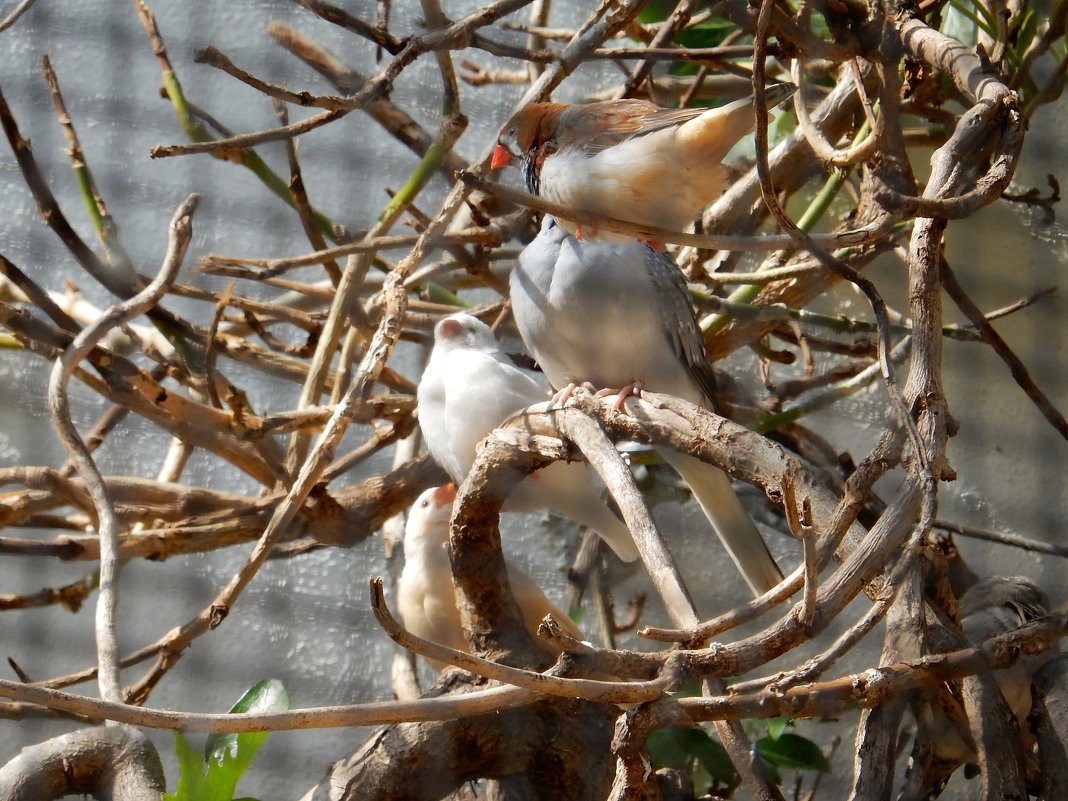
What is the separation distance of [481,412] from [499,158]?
0.32m

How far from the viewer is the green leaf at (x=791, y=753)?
1629 millimetres

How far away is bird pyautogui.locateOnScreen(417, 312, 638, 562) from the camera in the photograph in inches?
55.2

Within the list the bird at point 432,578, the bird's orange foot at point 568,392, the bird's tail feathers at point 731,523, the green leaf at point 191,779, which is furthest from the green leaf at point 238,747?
the bird's tail feathers at point 731,523

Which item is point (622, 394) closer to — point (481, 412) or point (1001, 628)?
point (481, 412)

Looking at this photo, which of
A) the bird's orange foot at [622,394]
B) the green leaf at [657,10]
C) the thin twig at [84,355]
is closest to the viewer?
the bird's orange foot at [622,394]

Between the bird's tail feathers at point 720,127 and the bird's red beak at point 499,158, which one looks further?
the bird's red beak at point 499,158

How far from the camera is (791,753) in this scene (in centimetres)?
163

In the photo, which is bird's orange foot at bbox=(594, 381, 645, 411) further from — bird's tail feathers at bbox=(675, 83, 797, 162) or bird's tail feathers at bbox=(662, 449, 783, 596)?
bird's tail feathers at bbox=(675, 83, 797, 162)

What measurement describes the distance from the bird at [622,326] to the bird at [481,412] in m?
0.08

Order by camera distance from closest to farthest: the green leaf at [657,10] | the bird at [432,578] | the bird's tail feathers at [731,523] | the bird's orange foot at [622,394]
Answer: the bird's orange foot at [622,394], the bird's tail feathers at [731,523], the bird at [432,578], the green leaf at [657,10]

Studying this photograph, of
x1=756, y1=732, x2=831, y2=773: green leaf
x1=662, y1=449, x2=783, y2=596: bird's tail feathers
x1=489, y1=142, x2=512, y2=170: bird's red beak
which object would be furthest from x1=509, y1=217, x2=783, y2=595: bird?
x1=756, y1=732, x2=831, y2=773: green leaf

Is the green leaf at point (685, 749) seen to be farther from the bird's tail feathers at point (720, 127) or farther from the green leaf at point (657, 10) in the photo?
the green leaf at point (657, 10)

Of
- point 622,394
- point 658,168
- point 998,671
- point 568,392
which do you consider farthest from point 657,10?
point 998,671

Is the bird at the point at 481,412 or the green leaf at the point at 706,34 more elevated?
the green leaf at the point at 706,34
